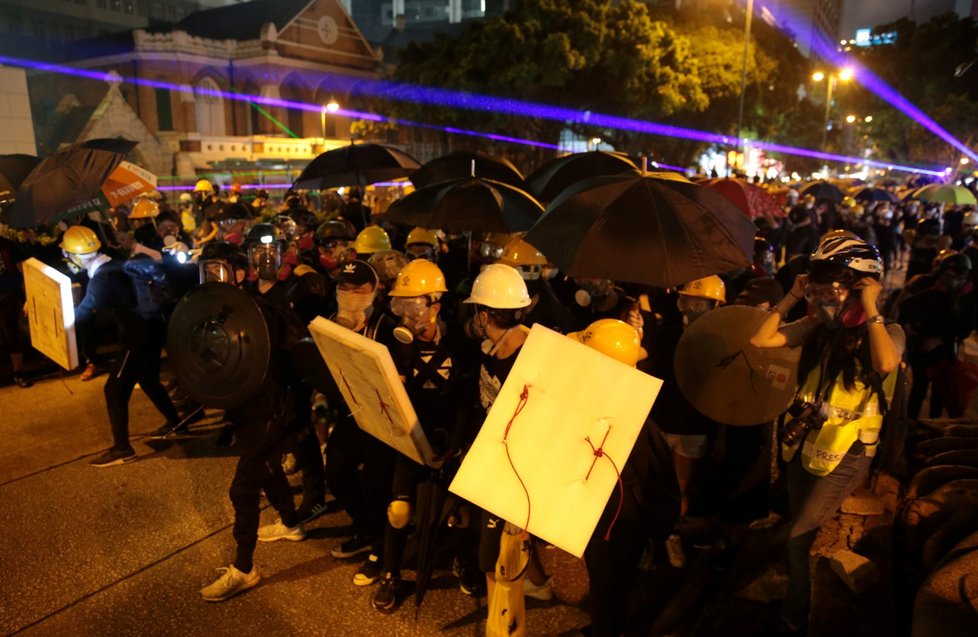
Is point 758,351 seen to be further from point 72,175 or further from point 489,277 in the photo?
point 72,175

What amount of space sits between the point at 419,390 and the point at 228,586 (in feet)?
5.47

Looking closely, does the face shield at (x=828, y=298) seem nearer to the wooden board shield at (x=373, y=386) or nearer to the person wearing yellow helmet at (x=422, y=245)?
the wooden board shield at (x=373, y=386)

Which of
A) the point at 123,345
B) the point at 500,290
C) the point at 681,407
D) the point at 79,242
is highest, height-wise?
the point at 500,290

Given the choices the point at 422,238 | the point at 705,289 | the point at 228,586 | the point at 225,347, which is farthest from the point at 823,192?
the point at 228,586

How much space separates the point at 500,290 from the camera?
11.1ft

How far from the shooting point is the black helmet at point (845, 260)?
2930mm

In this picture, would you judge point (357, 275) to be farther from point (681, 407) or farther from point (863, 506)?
point (863, 506)

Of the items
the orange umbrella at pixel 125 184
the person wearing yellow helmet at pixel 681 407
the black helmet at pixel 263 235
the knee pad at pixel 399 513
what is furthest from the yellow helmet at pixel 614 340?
the orange umbrella at pixel 125 184

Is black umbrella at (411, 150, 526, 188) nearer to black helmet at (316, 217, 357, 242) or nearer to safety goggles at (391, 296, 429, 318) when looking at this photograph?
black helmet at (316, 217, 357, 242)

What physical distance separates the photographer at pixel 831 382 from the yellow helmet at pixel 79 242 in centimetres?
585

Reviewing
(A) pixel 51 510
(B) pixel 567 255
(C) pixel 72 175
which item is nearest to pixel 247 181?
(C) pixel 72 175

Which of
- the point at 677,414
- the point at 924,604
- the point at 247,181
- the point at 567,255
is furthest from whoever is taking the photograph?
the point at 247,181

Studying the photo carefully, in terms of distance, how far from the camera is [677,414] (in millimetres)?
4227

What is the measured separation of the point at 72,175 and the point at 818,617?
22.8 feet
